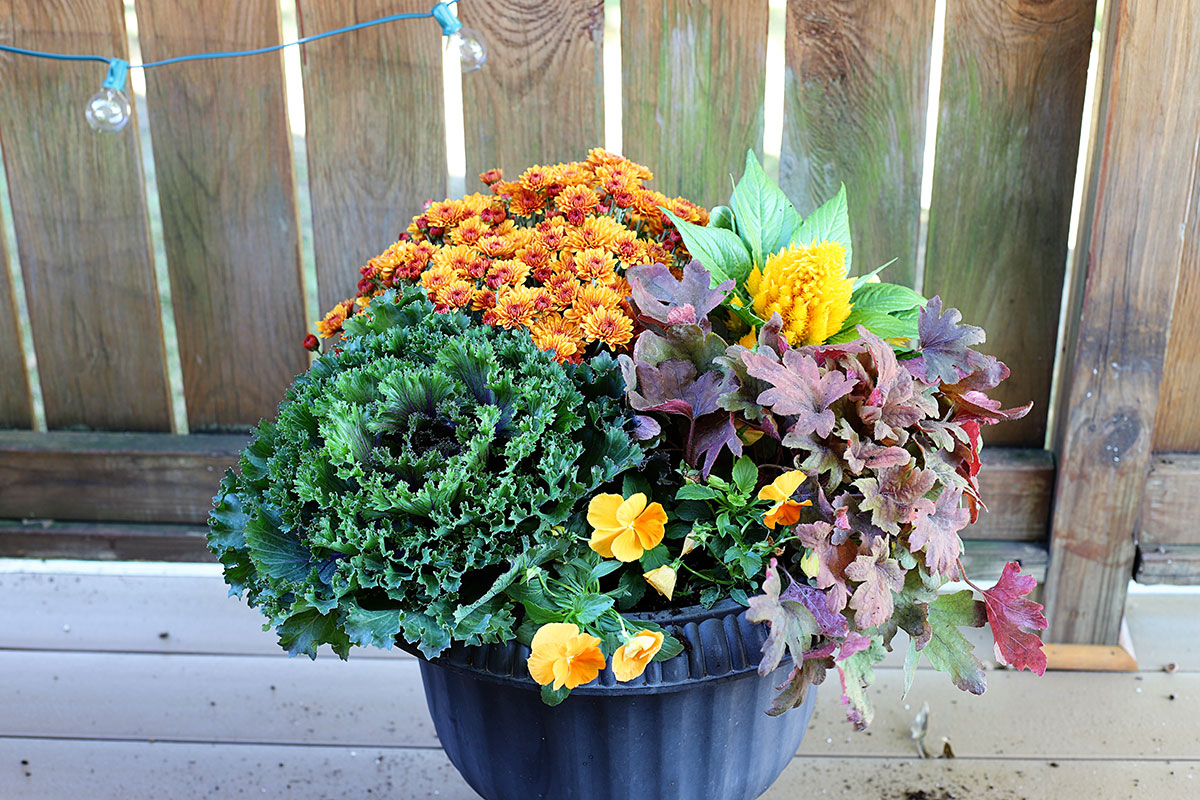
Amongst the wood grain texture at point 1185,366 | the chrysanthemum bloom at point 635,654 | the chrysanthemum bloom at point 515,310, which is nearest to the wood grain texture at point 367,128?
the chrysanthemum bloom at point 515,310

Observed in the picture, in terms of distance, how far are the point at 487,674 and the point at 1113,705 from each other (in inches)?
52.2

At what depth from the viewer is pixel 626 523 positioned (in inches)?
38.7

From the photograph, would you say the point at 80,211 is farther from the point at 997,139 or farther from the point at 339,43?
the point at 997,139

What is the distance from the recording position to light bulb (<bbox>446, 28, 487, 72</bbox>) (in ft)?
5.15

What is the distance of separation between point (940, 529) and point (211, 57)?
59.2 inches

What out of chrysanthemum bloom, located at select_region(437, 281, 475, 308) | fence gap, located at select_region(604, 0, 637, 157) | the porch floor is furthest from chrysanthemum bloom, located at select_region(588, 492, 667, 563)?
fence gap, located at select_region(604, 0, 637, 157)

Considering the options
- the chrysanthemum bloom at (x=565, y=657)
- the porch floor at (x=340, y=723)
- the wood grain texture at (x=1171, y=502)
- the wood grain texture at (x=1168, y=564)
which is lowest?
the porch floor at (x=340, y=723)

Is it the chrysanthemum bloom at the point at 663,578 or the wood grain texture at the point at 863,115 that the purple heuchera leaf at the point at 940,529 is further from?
the wood grain texture at the point at 863,115

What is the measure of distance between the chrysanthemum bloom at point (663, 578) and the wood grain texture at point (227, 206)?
1.15 meters

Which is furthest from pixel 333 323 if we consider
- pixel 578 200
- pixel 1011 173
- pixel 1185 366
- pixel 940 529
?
pixel 1185 366

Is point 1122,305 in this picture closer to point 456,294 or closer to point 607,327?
point 607,327

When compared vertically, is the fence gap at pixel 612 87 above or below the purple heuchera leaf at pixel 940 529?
above

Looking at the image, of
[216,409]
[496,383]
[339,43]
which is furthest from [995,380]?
[216,409]

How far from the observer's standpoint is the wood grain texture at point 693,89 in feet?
5.53
